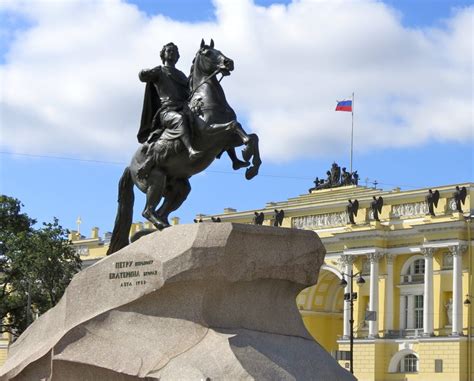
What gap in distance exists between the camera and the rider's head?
1473 centimetres

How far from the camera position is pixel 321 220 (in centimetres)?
7112

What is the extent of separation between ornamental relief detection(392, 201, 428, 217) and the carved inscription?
177 ft

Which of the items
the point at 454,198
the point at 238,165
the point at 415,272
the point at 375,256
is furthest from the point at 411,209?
the point at 238,165

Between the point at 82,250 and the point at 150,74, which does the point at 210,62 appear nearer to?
the point at 150,74

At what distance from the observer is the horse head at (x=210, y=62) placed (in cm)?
1376

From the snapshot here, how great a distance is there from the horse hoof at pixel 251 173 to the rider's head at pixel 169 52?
7.18 feet

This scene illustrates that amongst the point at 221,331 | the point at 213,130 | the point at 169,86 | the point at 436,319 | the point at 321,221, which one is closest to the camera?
the point at 221,331

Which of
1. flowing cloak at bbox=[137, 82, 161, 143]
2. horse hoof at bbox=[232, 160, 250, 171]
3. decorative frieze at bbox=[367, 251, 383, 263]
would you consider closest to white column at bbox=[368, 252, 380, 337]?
decorative frieze at bbox=[367, 251, 383, 263]

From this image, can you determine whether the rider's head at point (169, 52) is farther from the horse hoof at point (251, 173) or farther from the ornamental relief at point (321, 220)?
the ornamental relief at point (321, 220)

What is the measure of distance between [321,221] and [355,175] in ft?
14.6

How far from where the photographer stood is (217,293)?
1243 centimetres

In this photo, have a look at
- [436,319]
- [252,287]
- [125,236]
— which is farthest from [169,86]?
[436,319]

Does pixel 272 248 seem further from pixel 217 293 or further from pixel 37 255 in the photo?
pixel 37 255

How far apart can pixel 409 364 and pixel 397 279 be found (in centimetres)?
522
